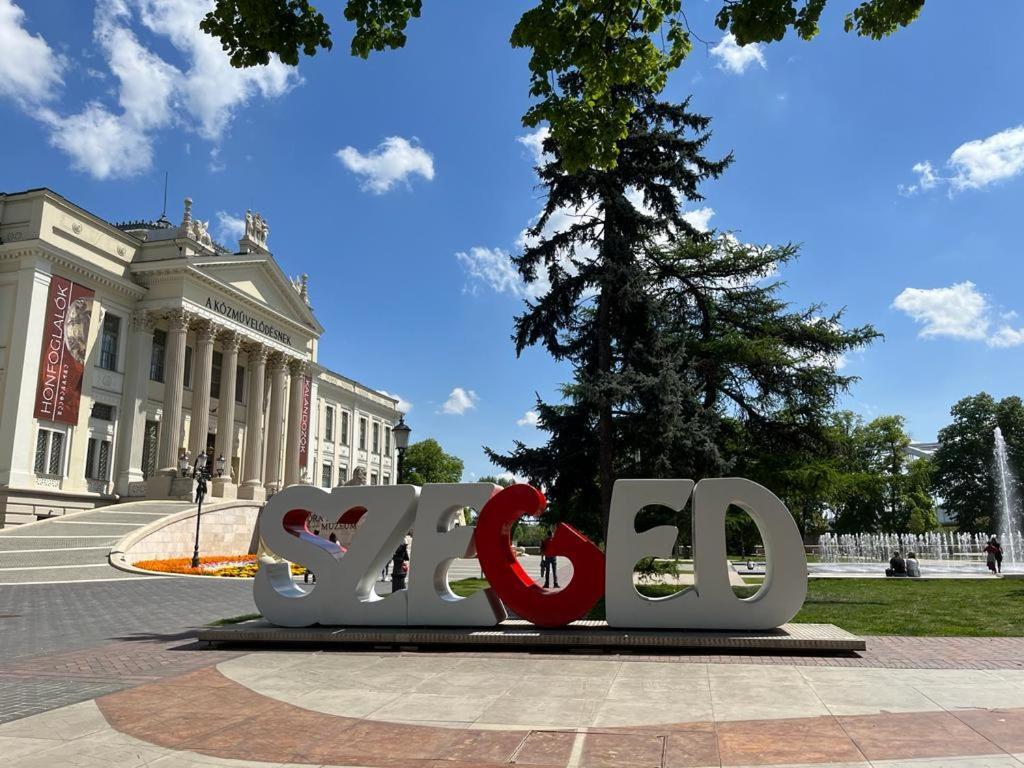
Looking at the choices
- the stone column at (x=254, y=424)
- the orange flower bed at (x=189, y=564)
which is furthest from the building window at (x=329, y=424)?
the orange flower bed at (x=189, y=564)

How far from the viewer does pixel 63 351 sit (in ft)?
114

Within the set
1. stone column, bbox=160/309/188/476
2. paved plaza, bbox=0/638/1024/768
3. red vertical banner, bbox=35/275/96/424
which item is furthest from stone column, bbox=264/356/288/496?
paved plaza, bbox=0/638/1024/768

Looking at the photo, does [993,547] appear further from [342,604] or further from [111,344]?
[111,344]

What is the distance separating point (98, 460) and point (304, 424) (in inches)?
636

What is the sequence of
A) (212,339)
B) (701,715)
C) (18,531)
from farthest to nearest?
(212,339) < (18,531) < (701,715)

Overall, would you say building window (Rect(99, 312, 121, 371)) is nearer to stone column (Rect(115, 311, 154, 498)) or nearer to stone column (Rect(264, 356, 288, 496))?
stone column (Rect(115, 311, 154, 498))

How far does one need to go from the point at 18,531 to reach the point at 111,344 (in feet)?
41.7

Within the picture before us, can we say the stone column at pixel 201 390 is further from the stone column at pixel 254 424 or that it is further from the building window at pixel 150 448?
the stone column at pixel 254 424

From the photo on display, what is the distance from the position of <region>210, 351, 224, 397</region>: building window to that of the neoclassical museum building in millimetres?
72

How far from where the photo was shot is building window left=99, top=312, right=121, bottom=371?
3816 centimetres

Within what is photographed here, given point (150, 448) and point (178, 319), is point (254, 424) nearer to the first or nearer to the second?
point (150, 448)

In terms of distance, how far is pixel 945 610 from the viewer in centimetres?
1573

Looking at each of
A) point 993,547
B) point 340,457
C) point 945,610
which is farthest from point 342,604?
point 340,457

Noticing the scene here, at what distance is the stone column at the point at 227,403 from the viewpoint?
4256 centimetres
